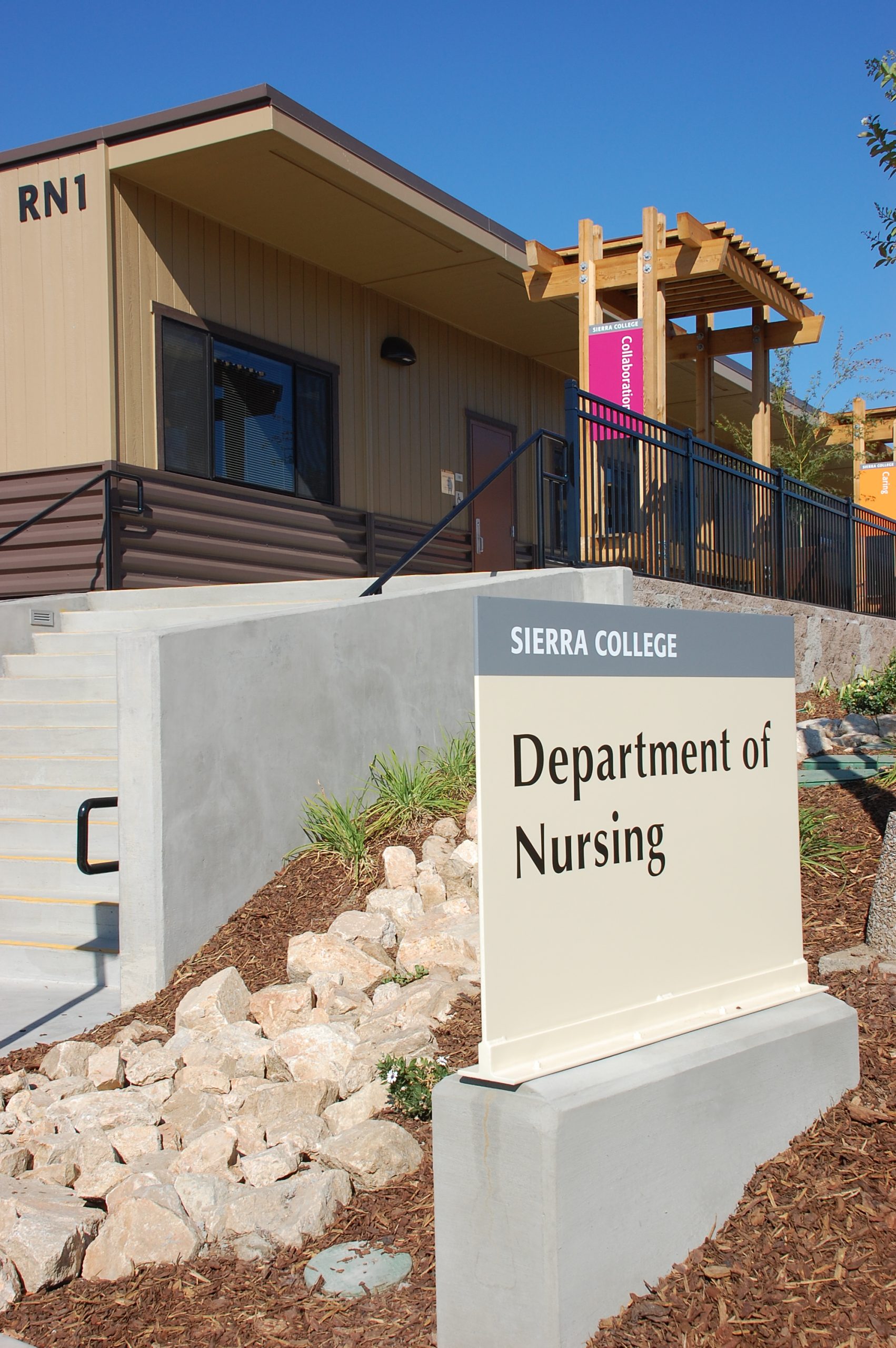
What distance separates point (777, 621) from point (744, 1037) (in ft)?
3.95

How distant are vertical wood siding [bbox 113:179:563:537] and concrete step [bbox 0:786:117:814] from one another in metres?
4.19

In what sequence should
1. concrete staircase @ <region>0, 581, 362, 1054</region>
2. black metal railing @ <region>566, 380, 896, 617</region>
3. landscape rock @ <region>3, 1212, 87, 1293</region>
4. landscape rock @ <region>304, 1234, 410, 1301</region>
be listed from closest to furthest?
landscape rock @ <region>304, 1234, 410, 1301</region>
landscape rock @ <region>3, 1212, 87, 1293</region>
concrete staircase @ <region>0, 581, 362, 1054</region>
black metal railing @ <region>566, 380, 896, 617</region>

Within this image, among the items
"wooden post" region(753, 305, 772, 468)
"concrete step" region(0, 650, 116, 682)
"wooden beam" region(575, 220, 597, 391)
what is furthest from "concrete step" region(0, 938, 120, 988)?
"wooden post" region(753, 305, 772, 468)

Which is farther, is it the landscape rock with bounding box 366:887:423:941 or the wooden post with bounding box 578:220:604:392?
the wooden post with bounding box 578:220:604:392

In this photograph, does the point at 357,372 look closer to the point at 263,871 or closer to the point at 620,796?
the point at 263,871

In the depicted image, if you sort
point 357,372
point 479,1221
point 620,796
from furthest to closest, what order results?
point 357,372 → point 620,796 → point 479,1221

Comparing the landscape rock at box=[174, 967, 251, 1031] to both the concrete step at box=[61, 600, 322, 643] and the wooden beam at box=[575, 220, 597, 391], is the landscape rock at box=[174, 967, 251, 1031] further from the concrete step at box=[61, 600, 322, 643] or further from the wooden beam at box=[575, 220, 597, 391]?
the wooden beam at box=[575, 220, 597, 391]

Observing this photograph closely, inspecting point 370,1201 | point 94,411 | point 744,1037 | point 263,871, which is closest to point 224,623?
point 263,871

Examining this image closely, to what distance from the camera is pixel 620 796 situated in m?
2.81

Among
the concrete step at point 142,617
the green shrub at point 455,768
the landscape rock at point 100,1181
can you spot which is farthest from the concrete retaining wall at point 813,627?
the landscape rock at point 100,1181

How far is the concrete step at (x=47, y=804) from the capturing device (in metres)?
6.72

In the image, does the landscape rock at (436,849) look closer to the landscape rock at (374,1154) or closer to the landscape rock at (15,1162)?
the landscape rock at (374,1154)

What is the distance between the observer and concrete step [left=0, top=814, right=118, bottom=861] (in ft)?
21.2

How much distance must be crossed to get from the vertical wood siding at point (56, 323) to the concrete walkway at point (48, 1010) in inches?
222
